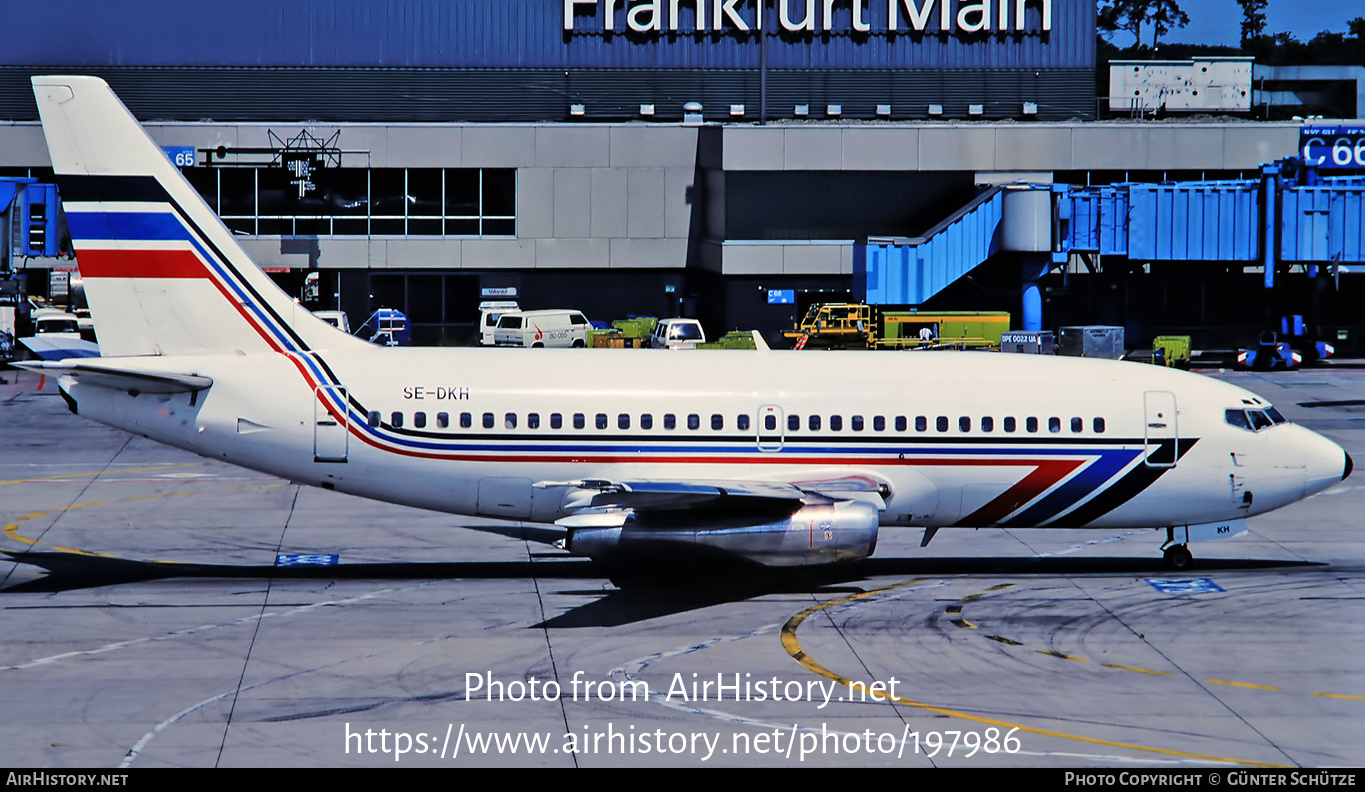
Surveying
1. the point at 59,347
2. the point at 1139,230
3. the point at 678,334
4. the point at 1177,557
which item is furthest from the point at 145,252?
the point at 1139,230

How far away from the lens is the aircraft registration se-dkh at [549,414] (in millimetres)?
27031

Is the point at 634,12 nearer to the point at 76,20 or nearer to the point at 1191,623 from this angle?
the point at 76,20

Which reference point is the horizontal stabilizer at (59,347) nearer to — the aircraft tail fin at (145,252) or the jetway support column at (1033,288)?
the aircraft tail fin at (145,252)

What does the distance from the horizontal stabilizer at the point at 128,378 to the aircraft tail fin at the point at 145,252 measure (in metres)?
0.80

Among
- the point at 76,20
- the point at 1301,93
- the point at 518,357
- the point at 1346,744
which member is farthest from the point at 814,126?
the point at 1301,93

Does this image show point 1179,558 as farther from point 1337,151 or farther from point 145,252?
point 1337,151

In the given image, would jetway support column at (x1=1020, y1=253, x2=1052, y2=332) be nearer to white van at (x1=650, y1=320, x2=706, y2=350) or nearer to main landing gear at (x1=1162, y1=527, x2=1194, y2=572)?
white van at (x1=650, y1=320, x2=706, y2=350)

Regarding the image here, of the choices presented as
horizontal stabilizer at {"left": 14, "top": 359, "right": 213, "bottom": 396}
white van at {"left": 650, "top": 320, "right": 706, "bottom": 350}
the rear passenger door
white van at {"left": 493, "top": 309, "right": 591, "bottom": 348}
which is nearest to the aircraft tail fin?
horizontal stabilizer at {"left": 14, "top": 359, "right": 213, "bottom": 396}

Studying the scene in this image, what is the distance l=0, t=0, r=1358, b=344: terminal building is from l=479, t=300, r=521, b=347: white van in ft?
5.40

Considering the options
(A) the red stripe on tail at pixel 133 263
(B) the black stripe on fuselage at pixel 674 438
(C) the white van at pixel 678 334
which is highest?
(A) the red stripe on tail at pixel 133 263

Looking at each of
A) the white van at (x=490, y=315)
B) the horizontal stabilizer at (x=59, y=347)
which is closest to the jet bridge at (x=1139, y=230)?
the white van at (x=490, y=315)

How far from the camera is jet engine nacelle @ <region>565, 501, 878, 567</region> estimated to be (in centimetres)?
2556

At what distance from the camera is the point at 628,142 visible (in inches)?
3118

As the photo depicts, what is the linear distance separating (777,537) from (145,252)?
42.2 feet
